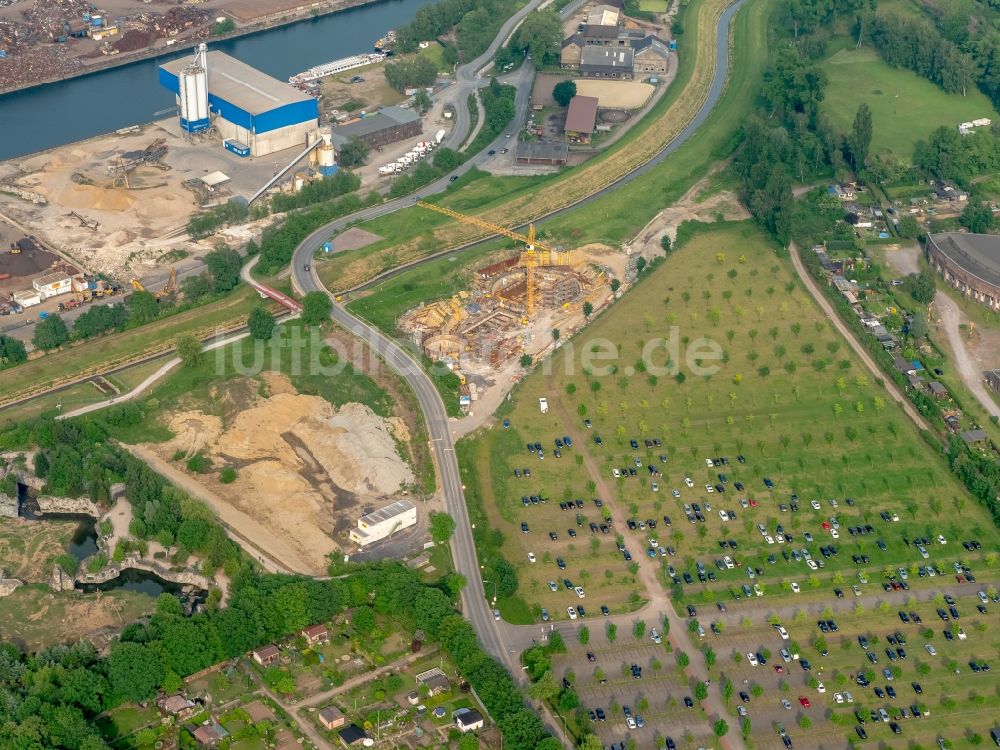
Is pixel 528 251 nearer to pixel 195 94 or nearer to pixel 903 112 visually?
pixel 195 94

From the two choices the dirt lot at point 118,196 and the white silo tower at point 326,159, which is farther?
the white silo tower at point 326,159

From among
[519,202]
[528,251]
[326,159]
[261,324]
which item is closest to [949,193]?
[519,202]

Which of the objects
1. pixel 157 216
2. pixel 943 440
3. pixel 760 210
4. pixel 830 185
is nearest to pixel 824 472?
pixel 943 440

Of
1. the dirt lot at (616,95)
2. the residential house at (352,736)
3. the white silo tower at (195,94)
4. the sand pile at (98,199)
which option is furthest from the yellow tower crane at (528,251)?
the residential house at (352,736)

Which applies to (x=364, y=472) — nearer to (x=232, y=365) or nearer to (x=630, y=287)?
(x=232, y=365)

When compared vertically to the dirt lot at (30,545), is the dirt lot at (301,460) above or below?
above

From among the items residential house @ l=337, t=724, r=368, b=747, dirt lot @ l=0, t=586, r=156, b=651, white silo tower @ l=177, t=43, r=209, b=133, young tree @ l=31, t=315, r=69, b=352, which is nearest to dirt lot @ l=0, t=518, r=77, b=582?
dirt lot @ l=0, t=586, r=156, b=651

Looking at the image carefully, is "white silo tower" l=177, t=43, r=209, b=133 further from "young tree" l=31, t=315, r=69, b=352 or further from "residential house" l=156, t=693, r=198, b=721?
"residential house" l=156, t=693, r=198, b=721

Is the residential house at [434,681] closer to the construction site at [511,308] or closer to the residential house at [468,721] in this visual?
the residential house at [468,721]
